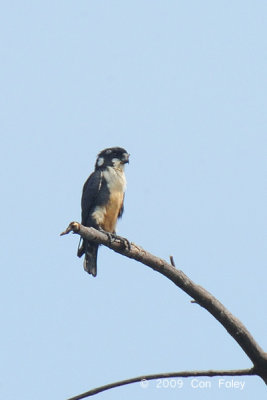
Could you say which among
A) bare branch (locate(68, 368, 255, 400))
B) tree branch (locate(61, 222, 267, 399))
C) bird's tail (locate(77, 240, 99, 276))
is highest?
bird's tail (locate(77, 240, 99, 276))

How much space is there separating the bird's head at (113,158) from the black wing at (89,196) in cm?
33

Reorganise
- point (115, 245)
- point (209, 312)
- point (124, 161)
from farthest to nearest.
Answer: point (124, 161)
point (115, 245)
point (209, 312)

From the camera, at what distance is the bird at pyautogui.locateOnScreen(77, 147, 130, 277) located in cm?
976

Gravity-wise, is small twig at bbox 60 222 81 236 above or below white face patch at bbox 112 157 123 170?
below

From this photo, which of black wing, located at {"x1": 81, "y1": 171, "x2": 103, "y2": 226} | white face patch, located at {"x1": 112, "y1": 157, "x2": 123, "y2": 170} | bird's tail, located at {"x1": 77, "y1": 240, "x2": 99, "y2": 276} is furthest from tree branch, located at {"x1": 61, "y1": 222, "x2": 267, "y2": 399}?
white face patch, located at {"x1": 112, "y1": 157, "x2": 123, "y2": 170}

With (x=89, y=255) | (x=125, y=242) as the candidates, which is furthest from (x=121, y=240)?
(x=89, y=255)

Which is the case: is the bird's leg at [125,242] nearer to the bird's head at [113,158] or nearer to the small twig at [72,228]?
the small twig at [72,228]

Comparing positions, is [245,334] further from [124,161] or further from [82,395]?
[124,161]

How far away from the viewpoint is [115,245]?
6117mm

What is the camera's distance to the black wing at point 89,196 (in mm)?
9938

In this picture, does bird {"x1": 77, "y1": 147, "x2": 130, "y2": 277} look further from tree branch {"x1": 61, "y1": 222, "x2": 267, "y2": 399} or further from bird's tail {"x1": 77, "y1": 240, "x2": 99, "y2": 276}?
tree branch {"x1": 61, "y1": 222, "x2": 267, "y2": 399}

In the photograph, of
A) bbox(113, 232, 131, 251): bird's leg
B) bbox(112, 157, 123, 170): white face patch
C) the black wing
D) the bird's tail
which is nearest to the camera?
bbox(113, 232, 131, 251): bird's leg

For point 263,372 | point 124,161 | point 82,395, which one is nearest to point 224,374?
point 263,372

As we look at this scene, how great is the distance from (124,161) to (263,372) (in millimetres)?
6317
